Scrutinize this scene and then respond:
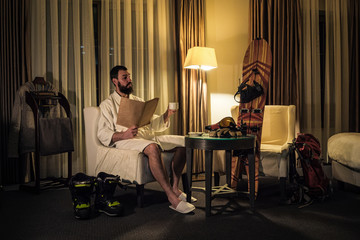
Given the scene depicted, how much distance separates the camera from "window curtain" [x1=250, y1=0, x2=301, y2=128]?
4051 millimetres

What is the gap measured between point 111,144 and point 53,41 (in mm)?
1494

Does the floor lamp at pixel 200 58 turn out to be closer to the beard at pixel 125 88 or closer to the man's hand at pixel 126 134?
the beard at pixel 125 88

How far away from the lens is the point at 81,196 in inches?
93.0

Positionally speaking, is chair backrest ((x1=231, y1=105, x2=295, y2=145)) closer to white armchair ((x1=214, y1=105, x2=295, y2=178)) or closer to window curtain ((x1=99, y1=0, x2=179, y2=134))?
white armchair ((x1=214, y1=105, x2=295, y2=178))

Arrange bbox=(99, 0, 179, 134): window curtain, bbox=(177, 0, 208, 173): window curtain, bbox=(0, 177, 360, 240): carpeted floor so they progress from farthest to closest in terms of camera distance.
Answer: bbox=(177, 0, 208, 173): window curtain
bbox=(99, 0, 179, 134): window curtain
bbox=(0, 177, 360, 240): carpeted floor

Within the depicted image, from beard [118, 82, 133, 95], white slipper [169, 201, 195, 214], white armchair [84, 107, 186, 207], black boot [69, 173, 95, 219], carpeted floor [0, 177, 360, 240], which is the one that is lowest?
carpeted floor [0, 177, 360, 240]

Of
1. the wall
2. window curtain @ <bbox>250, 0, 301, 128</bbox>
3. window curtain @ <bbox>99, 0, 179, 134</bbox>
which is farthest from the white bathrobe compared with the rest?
window curtain @ <bbox>250, 0, 301, 128</bbox>

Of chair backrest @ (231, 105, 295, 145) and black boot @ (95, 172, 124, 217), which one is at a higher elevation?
chair backrest @ (231, 105, 295, 145)

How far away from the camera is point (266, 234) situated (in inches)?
78.2

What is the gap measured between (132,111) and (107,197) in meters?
0.63

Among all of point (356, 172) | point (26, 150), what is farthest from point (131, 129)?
point (356, 172)

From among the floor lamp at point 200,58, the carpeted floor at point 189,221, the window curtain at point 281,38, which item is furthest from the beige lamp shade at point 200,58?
the carpeted floor at point 189,221

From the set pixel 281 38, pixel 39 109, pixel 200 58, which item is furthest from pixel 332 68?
pixel 39 109

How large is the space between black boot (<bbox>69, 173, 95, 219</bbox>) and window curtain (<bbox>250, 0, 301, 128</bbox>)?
251 centimetres
